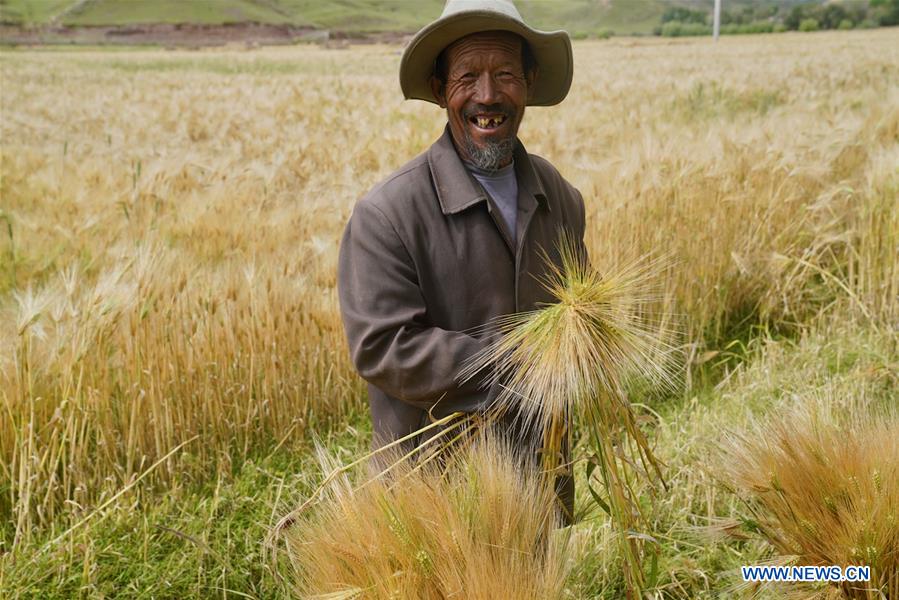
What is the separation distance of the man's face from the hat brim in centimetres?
4

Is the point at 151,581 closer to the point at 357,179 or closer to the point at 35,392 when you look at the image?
the point at 35,392

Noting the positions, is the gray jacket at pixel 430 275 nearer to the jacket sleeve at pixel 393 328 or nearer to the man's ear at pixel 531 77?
the jacket sleeve at pixel 393 328

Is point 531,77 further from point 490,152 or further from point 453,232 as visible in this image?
point 453,232

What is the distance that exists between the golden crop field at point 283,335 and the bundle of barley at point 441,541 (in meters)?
0.25

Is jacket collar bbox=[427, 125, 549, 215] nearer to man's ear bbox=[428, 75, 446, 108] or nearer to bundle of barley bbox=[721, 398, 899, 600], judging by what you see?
man's ear bbox=[428, 75, 446, 108]

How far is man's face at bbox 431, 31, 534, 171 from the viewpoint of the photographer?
1.78m

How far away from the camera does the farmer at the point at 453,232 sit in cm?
166

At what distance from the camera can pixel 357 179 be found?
216 inches

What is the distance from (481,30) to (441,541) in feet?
3.94

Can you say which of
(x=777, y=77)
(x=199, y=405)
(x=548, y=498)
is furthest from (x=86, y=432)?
(x=777, y=77)

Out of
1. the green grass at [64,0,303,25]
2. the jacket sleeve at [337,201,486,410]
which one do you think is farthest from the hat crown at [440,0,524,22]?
the green grass at [64,0,303,25]

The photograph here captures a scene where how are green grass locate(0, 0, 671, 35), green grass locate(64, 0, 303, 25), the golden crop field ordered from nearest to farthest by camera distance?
the golden crop field
green grass locate(0, 0, 671, 35)
green grass locate(64, 0, 303, 25)

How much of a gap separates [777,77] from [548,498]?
1418 cm

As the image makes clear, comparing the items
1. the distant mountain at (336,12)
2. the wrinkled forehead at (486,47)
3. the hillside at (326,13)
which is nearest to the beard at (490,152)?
the wrinkled forehead at (486,47)
